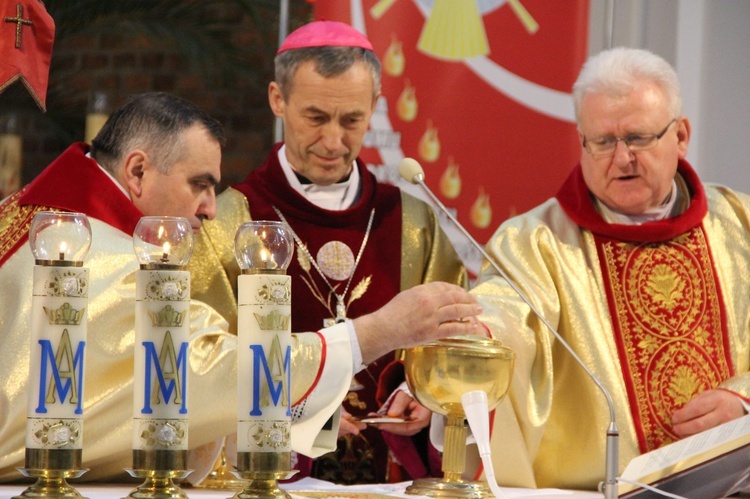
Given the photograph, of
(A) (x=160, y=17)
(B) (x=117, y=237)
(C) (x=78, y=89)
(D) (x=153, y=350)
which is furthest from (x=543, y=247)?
(C) (x=78, y=89)

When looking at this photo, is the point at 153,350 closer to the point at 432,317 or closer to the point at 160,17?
the point at 432,317

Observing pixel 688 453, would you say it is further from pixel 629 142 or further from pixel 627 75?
pixel 627 75

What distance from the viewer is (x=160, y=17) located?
745 centimetres

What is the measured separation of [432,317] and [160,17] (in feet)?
14.9

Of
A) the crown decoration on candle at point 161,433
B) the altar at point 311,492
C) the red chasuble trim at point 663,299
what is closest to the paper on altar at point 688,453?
the altar at point 311,492

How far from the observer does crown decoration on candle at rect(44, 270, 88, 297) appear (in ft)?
8.03

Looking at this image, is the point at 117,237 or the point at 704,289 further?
the point at 704,289

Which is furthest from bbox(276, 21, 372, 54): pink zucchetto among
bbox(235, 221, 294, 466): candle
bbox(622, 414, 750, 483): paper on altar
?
bbox(235, 221, 294, 466): candle

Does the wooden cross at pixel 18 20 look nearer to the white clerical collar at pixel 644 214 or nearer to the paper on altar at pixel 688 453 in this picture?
the paper on altar at pixel 688 453

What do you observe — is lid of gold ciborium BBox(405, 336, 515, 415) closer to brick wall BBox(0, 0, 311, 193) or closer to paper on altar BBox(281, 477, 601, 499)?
paper on altar BBox(281, 477, 601, 499)

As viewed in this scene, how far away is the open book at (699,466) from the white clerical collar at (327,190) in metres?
1.56

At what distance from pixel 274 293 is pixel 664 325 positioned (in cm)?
208

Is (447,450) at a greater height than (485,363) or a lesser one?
lesser

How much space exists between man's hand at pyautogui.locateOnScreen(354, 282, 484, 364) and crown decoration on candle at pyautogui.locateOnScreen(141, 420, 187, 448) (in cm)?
93
